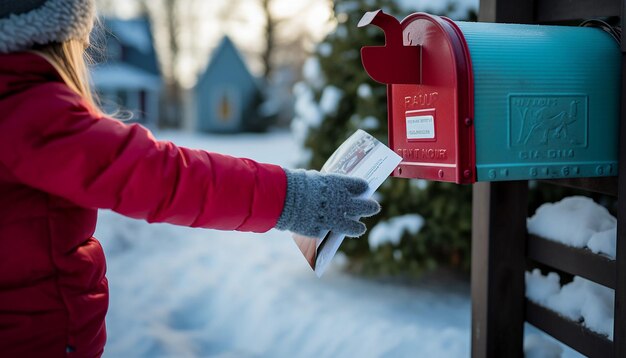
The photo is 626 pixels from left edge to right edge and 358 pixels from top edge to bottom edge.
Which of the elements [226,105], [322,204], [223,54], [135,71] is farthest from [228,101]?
[322,204]

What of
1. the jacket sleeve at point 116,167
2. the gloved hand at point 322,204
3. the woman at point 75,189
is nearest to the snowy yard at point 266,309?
the gloved hand at point 322,204

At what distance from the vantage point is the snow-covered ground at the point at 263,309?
11.7 feet

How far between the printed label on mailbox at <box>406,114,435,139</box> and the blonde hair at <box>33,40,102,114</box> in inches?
35.6

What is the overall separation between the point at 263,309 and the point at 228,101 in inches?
820

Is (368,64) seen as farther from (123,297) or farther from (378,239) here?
(123,297)

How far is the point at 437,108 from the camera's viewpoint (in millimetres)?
1791

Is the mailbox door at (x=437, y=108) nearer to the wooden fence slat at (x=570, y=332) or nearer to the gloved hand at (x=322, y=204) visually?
the gloved hand at (x=322, y=204)

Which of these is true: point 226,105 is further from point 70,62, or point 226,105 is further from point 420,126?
point 70,62

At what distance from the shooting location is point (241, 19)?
27.2m

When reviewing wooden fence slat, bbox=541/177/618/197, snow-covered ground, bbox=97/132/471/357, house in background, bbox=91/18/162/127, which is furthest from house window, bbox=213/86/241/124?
wooden fence slat, bbox=541/177/618/197

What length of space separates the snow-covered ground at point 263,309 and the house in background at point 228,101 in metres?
18.8

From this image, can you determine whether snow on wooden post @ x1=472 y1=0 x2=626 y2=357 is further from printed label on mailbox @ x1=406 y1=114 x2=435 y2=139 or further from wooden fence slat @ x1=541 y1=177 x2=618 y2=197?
printed label on mailbox @ x1=406 y1=114 x2=435 y2=139

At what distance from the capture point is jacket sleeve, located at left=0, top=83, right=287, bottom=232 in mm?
1399

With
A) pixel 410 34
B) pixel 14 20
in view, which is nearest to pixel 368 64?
pixel 410 34
